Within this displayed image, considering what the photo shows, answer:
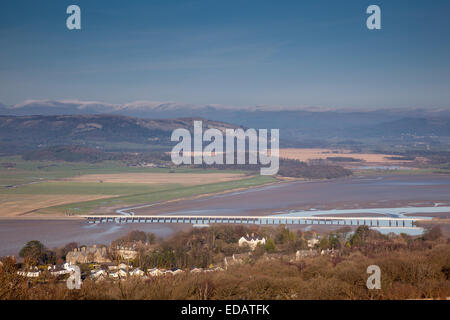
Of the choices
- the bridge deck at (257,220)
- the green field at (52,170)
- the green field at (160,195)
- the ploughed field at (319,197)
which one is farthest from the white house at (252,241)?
the green field at (52,170)

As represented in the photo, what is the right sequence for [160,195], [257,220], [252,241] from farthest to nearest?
1. [160,195]
2. [257,220]
3. [252,241]

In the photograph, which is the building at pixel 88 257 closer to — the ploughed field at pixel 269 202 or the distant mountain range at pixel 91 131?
the ploughed field at pixel 269 202

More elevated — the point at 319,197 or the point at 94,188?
the point at 94,188

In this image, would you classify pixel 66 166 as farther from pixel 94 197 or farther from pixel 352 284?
pixel 352 284

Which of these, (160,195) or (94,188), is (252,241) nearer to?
(160,195)

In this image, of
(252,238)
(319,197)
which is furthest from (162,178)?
(252,238)

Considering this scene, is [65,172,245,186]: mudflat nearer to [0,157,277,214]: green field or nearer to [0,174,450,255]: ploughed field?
[0,157,277,214]: green field

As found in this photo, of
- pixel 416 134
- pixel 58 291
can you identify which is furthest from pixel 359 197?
pixel 416 134

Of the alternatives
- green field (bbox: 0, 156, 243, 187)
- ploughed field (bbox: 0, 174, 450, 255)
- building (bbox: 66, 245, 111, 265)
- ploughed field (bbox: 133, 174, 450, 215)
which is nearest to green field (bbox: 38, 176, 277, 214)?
ploughed field (bbox: 0, 174, 450, 255)
